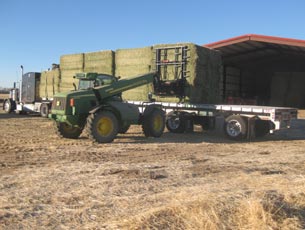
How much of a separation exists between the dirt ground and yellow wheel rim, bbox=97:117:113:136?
0.43 m

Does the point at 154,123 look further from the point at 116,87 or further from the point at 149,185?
the point at 149,185

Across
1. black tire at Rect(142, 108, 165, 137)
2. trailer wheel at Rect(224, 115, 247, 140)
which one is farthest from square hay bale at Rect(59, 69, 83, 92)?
trailer wheel at Rect(224, 115, 247, 140)

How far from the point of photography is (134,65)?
18203 millimetres

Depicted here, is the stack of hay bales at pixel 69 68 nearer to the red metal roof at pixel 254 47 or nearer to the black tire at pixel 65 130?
the red metal roof at pixel 254 47

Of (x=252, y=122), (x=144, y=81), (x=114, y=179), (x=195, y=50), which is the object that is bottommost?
(x=114, y=179)

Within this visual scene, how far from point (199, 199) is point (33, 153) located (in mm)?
6058

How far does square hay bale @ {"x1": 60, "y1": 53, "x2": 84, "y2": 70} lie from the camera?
68.9 ft

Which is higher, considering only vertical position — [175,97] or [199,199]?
[175,97]

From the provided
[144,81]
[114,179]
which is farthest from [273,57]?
[114,179]

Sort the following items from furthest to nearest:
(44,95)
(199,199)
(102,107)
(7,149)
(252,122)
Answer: (44,95) < (252,122) < (102,107) < (7,149) < (199,199)

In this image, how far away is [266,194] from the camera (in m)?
6.31

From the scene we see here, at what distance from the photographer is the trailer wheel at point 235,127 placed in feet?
47.6

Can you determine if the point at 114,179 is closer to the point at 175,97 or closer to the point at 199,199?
the point at 199,199

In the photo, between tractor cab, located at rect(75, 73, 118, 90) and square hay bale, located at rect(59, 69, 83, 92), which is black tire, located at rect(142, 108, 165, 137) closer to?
tractor cab, located at rect(75, 73, 118, 90)
